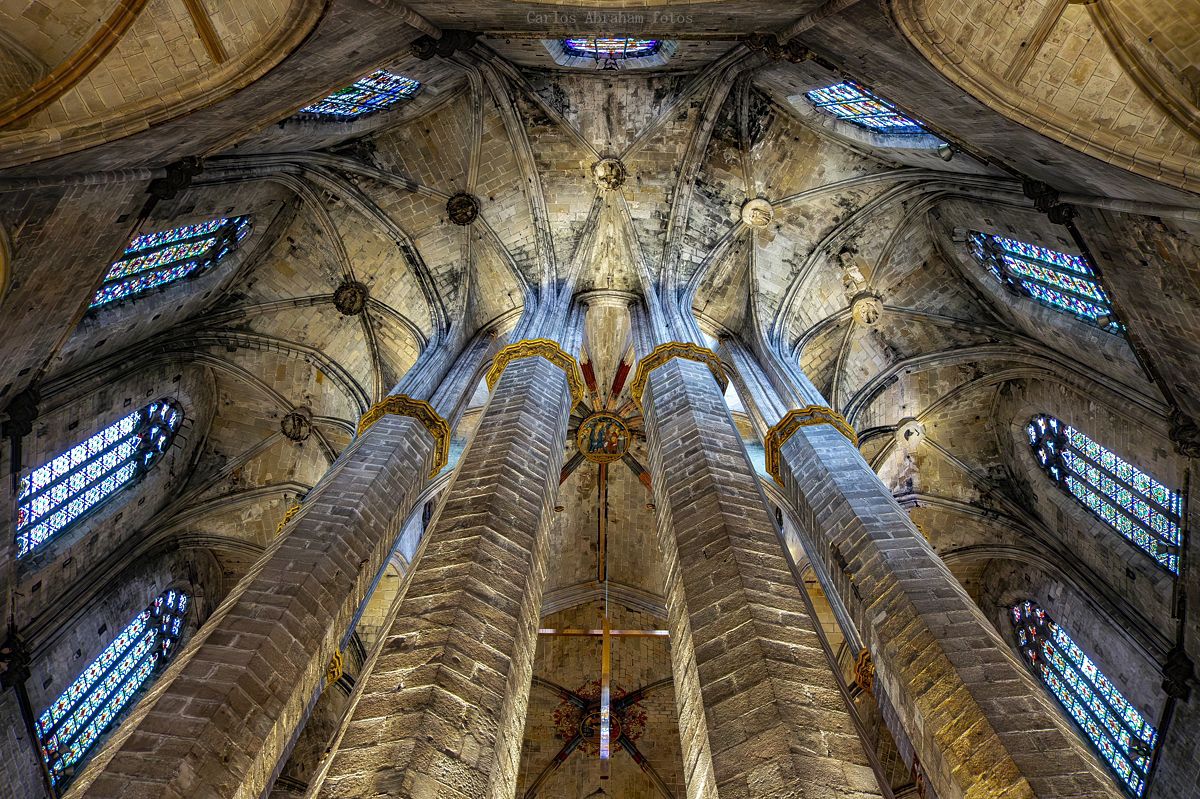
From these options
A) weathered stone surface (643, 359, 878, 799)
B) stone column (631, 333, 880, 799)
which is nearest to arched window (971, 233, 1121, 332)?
stone column (631, 333, 880, 799)

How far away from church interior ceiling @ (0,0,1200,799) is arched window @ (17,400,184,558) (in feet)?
0.97

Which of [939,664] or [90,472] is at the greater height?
[90,472]

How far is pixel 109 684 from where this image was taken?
1209cm

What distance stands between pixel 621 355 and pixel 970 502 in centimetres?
732

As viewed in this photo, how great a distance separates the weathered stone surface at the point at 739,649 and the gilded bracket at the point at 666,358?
2.53 metres

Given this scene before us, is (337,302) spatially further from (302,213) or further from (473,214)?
(473,214)

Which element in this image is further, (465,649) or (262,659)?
(262,659)

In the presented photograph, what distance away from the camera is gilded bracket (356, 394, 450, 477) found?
1013cm

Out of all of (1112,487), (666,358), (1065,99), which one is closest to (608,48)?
(666,358)

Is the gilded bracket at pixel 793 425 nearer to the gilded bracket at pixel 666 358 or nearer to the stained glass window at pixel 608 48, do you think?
the gilded bracket at pixel 666 358

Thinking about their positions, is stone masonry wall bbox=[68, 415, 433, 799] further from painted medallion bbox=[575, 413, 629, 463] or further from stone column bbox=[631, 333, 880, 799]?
painted medallion bbox=[575, 413, 629, 463]

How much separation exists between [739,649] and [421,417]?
20.6 feet

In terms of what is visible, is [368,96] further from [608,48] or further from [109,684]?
[109,684]

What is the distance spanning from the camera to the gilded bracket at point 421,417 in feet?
33.2
